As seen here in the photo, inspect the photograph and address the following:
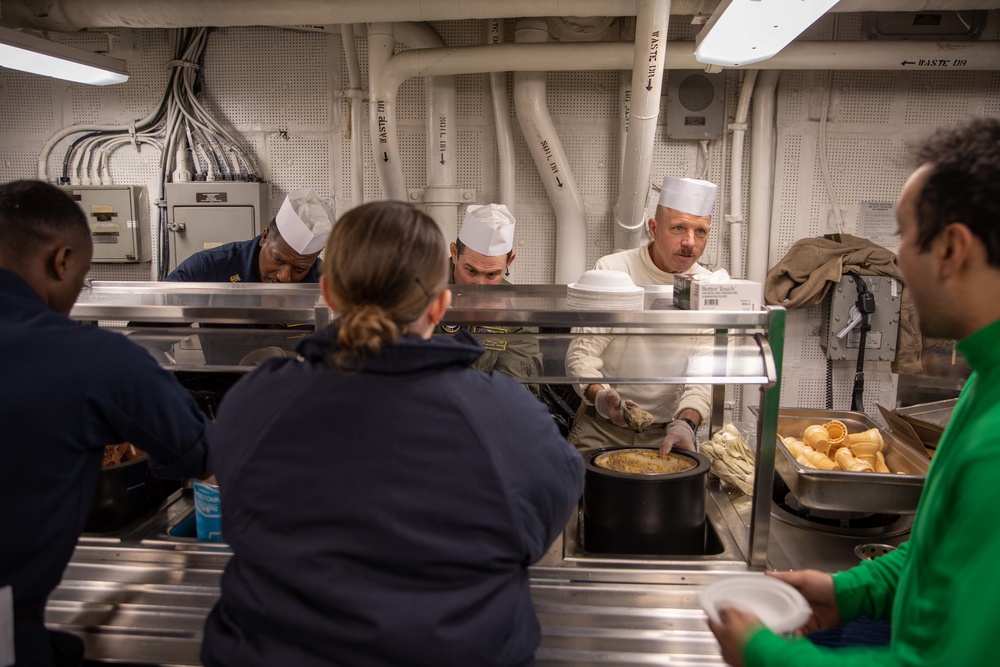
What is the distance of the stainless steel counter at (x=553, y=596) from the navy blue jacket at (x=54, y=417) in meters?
0.17

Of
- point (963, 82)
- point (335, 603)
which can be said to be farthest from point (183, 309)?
point (963, 82)

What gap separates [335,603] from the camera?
0.98 m

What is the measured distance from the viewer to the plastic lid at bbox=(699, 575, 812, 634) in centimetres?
103

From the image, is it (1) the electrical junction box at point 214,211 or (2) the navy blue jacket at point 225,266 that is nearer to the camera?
(2) the navy blue jacket at point 225,266

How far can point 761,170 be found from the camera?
4047 millimetres

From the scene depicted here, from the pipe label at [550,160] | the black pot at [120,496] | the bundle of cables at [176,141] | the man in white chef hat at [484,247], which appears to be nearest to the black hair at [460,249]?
the man in white chef hat at [484,247]

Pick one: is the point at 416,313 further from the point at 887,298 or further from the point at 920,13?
the point at 920,13

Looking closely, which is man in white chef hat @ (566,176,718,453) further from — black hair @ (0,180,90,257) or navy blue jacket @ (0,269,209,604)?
black hair @ (0,180,90,257)

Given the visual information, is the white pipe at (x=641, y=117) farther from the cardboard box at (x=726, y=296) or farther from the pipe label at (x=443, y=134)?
the cardboard box at (x=726, y=296)

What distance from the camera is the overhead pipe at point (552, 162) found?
3.85 metres

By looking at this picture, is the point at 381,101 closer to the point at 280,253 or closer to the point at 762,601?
the point at 280,253

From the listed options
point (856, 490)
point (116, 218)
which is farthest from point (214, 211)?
point (856, 490)

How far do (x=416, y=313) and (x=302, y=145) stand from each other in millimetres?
3567

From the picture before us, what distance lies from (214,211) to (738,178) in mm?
3186
